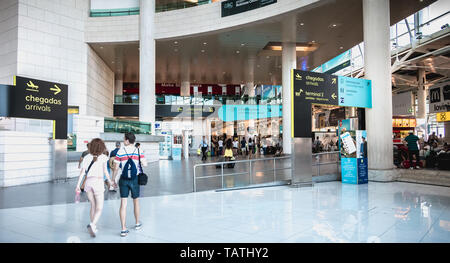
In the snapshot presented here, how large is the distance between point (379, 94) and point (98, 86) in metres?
19.1

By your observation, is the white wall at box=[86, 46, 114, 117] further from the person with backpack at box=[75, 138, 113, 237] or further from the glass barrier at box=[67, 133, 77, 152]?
the person with backpack at box=[75, 138, 113, 237]

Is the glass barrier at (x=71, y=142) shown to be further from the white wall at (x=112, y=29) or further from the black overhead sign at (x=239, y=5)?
the black overhead sign at (x=239, y=5)

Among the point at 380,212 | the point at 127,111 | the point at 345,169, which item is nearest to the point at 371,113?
the point at 345,169

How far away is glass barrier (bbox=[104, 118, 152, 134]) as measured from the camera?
14.1 m

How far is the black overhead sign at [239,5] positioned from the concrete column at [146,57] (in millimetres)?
5083

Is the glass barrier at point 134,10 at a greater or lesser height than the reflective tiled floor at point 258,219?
greater

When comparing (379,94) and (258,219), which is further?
(379,94)

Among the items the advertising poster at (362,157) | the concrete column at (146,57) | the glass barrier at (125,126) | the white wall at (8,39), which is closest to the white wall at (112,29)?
the concrete column at (146,57)

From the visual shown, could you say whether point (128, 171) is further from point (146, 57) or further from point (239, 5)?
point (146, 57)

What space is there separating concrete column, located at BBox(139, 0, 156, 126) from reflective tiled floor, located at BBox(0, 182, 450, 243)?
12429 millimetres

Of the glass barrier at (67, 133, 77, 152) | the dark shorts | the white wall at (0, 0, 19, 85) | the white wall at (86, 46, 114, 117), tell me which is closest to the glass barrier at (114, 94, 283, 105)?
the white wall at (86, 46, 114, 117)

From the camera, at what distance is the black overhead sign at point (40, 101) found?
861 centimetres

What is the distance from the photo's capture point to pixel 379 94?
32.4ft

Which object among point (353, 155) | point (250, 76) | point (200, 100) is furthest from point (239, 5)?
point (250, 76)
